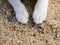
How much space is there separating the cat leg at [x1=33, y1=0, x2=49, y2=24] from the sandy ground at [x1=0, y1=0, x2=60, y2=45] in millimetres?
38

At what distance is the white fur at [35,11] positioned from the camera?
1.46 meters

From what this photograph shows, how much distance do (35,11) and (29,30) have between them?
0.47 feet

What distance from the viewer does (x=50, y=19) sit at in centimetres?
152

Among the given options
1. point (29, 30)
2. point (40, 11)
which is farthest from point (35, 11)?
point (29, 30)

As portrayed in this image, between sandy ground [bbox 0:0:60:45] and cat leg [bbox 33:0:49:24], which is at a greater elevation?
cat leg [bbox 33:0:49:24]

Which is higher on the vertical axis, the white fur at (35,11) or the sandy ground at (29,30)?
the white fur at (35,11)

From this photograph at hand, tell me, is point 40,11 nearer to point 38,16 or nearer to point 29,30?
point 38,16

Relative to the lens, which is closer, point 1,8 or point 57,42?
point 57,42

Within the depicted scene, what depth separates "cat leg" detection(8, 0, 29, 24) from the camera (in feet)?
4.81

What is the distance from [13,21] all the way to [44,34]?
0.24 meters

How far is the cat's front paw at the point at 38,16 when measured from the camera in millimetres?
1458

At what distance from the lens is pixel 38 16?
4.80 feet

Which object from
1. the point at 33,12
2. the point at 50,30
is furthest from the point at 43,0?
the point at 50,30

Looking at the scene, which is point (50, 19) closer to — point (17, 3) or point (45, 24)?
point (45, 24)
